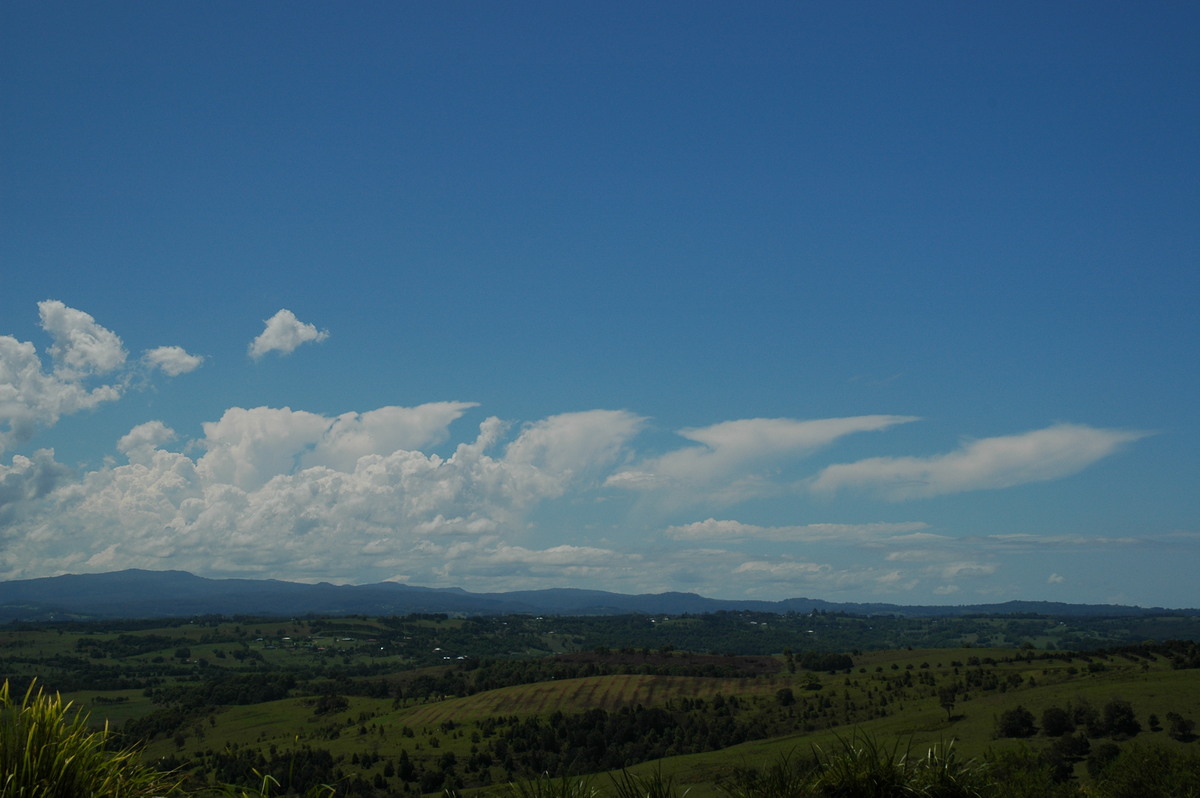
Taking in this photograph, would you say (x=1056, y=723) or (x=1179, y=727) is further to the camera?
(x=1056, y=723)

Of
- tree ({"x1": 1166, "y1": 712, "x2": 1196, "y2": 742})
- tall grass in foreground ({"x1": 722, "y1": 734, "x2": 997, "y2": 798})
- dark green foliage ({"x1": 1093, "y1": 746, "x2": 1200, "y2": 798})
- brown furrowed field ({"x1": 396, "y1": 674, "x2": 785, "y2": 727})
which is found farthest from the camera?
brown furrowed field ({"x1": 396, "y1": 674, "x2": 785, "y2": 727})

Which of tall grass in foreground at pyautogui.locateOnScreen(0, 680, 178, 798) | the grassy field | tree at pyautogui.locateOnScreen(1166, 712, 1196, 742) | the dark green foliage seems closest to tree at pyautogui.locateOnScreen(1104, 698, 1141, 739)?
the grassy field

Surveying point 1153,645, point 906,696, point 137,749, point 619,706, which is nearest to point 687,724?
point 619,706

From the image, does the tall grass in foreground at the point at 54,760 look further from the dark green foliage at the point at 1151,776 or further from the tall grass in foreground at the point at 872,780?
the dark green foliage at the point at 1151,776

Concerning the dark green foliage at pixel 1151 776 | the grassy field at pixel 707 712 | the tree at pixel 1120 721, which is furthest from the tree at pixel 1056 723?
the dark green foliage at pixel 1151 776

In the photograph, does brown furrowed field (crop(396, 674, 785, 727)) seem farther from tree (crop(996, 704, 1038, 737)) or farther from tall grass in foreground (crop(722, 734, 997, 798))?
tall grass in foreground (crop(722, 734, 997, 798))

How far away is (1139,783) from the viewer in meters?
48.2

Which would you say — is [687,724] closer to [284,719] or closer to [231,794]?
[284,719]

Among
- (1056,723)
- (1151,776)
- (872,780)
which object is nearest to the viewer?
(872,780)

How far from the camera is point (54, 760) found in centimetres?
1406

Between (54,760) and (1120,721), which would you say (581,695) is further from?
(54,760)

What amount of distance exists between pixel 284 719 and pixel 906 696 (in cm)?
13021

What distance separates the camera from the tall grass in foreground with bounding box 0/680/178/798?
13758mm

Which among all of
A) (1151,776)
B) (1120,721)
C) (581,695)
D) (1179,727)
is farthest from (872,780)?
(581,695)
